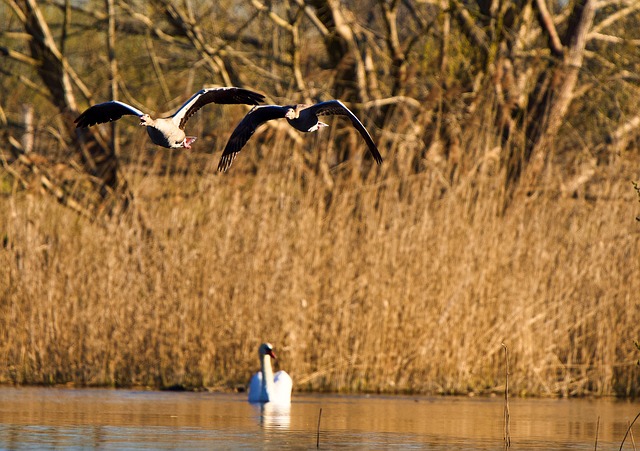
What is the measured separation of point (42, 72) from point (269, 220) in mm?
4090

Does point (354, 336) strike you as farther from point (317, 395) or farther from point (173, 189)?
point (173, 189)

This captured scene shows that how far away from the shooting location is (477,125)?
11.8 metres

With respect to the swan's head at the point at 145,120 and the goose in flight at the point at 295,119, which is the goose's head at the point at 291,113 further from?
the swan's head at the point at 145,120

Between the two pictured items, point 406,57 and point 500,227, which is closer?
point 500,227

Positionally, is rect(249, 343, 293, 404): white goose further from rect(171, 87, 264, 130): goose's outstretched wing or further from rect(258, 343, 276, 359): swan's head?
rect(171, 87, 264, 130): goose's outstretched wing

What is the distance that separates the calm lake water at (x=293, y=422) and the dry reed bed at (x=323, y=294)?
464 millimetres

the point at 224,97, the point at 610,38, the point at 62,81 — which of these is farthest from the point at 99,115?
the point at 610,38

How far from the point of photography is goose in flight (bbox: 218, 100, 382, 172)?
6.38 meters

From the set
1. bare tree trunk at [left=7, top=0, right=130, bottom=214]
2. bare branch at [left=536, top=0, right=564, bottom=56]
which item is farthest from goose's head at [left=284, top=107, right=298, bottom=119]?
bare branch at [left=536, top=0, right=564, bottom=56]

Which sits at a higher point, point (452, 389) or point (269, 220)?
point (269, 220)

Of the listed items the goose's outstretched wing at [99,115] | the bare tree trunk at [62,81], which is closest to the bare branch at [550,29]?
the bare tree trunk at [62,81]

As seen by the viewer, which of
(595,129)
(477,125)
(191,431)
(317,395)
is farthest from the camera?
(595,129)

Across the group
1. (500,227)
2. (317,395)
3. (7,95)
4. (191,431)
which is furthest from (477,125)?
(7,95)

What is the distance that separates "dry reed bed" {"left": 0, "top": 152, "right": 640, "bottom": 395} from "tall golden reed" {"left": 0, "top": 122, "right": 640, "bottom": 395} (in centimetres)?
1
